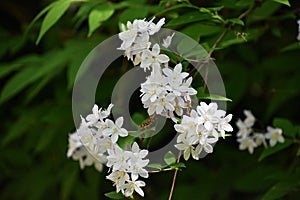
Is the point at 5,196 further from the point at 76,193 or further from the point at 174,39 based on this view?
the point at 174,39

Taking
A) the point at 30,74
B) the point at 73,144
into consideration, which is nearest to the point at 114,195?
the point at 73,144

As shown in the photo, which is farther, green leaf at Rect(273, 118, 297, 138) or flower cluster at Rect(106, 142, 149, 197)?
green leaf at Rect(273, 118, 297, 138)

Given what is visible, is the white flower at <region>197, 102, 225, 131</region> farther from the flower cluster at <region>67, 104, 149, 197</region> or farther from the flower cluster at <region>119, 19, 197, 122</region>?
the flower cluster at <region>67, 104, 149, 197</region>

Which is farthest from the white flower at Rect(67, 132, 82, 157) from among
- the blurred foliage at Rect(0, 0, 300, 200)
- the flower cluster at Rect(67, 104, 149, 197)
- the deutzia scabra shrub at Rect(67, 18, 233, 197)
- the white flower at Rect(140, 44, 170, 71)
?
the white flower at Rect(140, 44, 170, 71)

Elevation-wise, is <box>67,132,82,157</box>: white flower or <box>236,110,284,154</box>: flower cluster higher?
<box>67,132,82,157</box>: white flower

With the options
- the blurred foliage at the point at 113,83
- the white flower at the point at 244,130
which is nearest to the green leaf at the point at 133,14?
the blurred foliage at the point at 113,83

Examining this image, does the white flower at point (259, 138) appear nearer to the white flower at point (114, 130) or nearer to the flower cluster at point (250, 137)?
the flower cluster at point (250, 137)
